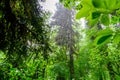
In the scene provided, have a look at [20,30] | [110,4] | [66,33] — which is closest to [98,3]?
[110,4]

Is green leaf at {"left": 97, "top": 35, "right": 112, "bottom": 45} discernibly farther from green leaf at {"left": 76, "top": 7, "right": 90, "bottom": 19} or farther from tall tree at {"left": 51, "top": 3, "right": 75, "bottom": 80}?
tall tree at {"left": 51, "top": 3, "right": 75, "bottom": 80}

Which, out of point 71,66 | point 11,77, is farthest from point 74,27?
point 11,77

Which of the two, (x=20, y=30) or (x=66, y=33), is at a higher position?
(x=66, y=33)

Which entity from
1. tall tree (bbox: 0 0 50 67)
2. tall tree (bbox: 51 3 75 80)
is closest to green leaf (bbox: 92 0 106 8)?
tall tree (bbox: 0 0 50 67)

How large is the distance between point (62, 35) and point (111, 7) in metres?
29.4

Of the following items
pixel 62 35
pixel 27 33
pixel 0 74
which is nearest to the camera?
pixel 0 74

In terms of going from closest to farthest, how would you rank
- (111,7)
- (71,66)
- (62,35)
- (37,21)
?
(111,7) → (37,21) → (71,66) → (62,35)

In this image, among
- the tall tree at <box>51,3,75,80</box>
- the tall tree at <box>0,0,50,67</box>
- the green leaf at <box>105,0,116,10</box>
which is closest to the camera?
the green leaf at <box>105,0,116,10</box>

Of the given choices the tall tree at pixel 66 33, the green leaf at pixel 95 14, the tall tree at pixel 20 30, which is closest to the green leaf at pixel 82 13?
the green leaf at pixel 95 14

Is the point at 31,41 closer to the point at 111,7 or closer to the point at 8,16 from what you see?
the point at 8,16

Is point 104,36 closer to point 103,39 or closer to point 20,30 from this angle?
point 103,39

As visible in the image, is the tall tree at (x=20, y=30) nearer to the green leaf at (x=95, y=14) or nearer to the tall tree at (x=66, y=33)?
the green leaf at (x=95, y=14)

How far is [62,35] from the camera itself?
29.9m

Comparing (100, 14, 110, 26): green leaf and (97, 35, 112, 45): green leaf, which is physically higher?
(100, 14, 110, 26): green leaf
